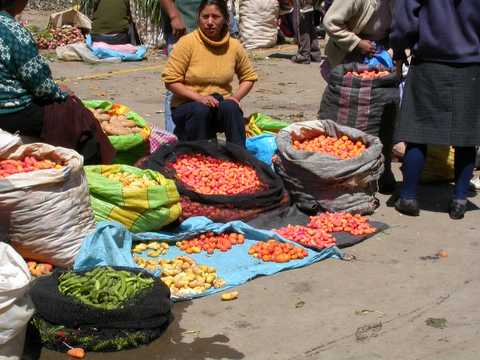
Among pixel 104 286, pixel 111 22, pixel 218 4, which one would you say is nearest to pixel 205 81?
pixel 218 4

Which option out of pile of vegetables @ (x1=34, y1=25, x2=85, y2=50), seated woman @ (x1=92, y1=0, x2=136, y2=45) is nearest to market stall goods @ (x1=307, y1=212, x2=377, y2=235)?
Result: seated woman @ (x1=92, y1=0, x2=136, y2=45)

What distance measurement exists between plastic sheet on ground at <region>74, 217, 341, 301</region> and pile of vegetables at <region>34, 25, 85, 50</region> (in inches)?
347

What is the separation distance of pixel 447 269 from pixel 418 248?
14.1 inches

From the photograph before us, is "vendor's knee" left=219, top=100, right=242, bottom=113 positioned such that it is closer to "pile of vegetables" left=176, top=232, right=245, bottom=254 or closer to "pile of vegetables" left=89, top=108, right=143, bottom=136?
"pile of vegetables" left=89, top=108, right=143, bottom=136

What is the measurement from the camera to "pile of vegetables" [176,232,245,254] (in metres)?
4.99

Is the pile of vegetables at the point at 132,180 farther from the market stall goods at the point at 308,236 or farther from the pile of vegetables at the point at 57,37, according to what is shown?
the pile of vegetables at the point at 57,37

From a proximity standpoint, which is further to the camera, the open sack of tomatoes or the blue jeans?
the blue jeans

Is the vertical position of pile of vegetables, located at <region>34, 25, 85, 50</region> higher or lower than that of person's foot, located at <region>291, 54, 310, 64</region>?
higher

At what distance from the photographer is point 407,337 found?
3932 mm

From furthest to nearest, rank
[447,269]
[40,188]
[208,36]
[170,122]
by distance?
1. [170,122]
2. [208,36]
3. [447,269]
4. [40,188]

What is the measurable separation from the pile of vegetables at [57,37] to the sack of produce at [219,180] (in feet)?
26.3

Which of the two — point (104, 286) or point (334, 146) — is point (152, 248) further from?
point (334, 146)

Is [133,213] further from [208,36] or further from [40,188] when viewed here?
[208,36]

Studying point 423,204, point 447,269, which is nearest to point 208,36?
point 423,204
